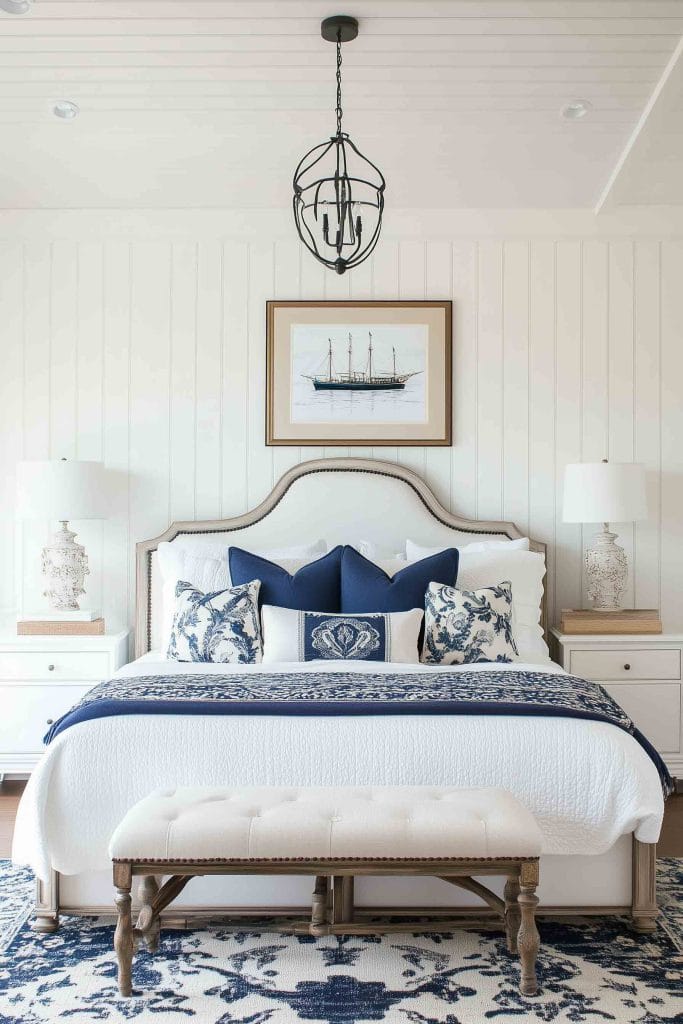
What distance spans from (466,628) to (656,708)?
1.19 meters

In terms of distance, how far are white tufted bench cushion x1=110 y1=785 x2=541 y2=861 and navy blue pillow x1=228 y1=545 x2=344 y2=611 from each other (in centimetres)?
138

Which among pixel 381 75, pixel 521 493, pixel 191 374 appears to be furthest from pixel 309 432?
pixel 381 75

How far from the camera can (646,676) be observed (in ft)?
13.2

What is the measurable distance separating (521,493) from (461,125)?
1.74m

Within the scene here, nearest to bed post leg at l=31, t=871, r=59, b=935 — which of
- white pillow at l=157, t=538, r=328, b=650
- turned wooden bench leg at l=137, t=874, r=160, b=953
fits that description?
turned wooden bench leg at l=137, t=874, r=160, b=953

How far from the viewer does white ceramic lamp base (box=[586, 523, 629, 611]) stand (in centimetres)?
418

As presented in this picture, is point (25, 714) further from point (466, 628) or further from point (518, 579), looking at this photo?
point (518, 579)

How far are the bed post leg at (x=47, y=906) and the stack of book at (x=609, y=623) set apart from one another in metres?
2.46

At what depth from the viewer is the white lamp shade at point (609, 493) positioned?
401 centimetres

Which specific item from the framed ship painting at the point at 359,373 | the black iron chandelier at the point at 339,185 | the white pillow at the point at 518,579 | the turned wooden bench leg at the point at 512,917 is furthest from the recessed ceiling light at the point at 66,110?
the turned wooden bench leg at the point at 512,917

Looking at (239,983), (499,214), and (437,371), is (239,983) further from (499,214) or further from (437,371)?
(499,214)

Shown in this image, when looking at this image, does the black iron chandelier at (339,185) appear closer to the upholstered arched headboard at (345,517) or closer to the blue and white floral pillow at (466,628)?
the upholstered arched headboard at (345,517)

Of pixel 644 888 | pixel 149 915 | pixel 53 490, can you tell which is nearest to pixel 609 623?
pixel 644 888

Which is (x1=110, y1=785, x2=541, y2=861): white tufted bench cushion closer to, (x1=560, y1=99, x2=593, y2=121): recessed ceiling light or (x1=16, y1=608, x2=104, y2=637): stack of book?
(x1=16, y1=608, x2=104, y2=637): stack of book
